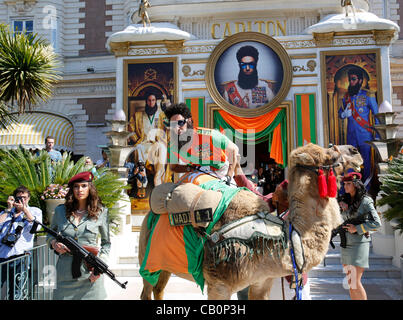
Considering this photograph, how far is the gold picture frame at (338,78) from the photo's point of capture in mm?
12820

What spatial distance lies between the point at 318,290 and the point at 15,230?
4861 millimetres

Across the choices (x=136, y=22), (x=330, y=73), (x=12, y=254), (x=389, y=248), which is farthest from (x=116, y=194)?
(x=136, y=22)

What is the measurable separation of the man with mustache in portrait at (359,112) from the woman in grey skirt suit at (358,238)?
8.24m

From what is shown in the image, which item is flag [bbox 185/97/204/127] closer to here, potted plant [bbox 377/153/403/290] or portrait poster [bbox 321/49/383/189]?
portrait poster [bbox 321/49/383/189]

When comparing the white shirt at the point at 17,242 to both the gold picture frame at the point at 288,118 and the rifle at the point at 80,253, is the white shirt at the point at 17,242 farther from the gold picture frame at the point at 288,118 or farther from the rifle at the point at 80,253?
the gold picture frame at the point at 288,118

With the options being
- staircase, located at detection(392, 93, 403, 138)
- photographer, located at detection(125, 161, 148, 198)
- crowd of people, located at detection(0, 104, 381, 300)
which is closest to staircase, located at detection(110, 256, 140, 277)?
crowd of people, located at detection(0, 104, 381, 300)

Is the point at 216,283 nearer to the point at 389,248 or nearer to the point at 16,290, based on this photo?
the point at 16,290

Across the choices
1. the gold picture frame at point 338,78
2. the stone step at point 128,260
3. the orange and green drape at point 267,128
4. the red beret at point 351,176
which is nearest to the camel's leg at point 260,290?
the red beret at point 351,176

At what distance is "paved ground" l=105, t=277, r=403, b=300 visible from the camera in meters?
6.17

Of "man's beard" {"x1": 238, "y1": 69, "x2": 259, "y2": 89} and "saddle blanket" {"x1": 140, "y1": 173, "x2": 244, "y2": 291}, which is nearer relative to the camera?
"saddle blanket" {"x1": 140, "y1": 173, "x2": 244, "y2": 291}

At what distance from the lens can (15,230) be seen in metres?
4.86

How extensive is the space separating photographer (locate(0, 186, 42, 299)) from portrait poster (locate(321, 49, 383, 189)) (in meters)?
10.2

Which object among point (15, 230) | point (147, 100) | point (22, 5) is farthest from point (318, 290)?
point (22, 5)

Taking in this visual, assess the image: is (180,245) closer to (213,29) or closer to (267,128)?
(267,128)
